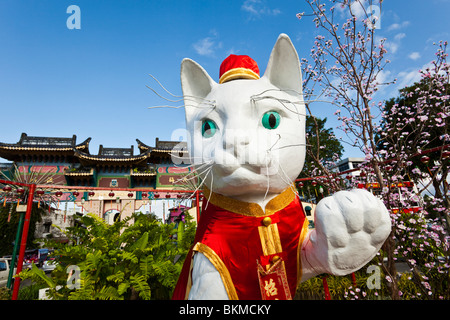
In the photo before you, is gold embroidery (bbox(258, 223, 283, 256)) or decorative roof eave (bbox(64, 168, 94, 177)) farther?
decorative roof eave (bbox(64, 168, 94, 177))

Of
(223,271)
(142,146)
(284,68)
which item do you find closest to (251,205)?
(223,271)

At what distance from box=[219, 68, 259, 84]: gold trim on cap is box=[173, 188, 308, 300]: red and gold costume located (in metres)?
0.88

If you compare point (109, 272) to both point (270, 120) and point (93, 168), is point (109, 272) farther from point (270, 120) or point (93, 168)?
point (93, 168)

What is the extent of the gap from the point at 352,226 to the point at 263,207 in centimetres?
54

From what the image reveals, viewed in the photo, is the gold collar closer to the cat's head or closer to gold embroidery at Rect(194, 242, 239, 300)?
the cat's head

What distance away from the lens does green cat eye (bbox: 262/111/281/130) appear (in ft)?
4.61

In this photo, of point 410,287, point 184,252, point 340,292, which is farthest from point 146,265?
point 410,287

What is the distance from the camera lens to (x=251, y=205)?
58.3 inches

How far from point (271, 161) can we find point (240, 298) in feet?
2.68

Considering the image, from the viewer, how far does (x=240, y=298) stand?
4.42 feet

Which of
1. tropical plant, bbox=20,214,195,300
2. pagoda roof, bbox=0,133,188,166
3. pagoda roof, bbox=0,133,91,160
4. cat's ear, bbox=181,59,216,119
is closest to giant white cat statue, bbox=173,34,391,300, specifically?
cat's ear, bbox=181,59,216,119

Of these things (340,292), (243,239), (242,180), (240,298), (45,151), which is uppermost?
(45,151)

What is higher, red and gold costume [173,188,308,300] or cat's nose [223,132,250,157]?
cat's nose [223,132,250,157]
